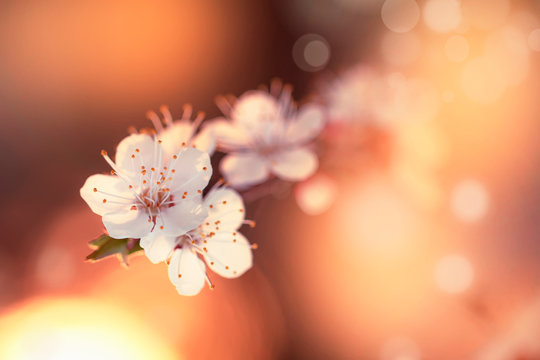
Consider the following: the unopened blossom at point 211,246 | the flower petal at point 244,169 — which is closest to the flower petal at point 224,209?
the unopened blossom at point 211,246

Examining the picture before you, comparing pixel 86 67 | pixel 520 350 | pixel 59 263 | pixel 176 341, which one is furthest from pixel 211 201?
pixel 86 67

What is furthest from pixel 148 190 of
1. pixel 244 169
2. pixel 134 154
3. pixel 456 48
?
pixel 456 48

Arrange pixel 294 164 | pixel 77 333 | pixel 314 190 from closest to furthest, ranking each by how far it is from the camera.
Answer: pixel 294 164 → pixel 314 190 → pixel 77 333

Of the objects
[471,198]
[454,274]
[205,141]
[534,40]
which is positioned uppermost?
[534,40]

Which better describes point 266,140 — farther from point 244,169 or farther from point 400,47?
point 400,47

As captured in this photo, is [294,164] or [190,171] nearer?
[190,171]

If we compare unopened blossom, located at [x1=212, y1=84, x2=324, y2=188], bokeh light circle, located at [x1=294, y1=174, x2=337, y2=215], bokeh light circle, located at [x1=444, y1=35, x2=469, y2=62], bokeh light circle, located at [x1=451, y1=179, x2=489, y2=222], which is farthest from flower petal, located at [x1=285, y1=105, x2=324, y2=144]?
bokeh light circle, located at [x1=444, y1=35, x2=469, y2=62]

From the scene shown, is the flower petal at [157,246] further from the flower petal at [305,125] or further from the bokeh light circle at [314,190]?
the bokeh light circle at [314,190]

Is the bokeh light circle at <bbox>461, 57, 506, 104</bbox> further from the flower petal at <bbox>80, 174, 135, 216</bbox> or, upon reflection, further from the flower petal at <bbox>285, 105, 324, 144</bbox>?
the flower petal at <bbox>80, 174, 135, 216</bbox>
